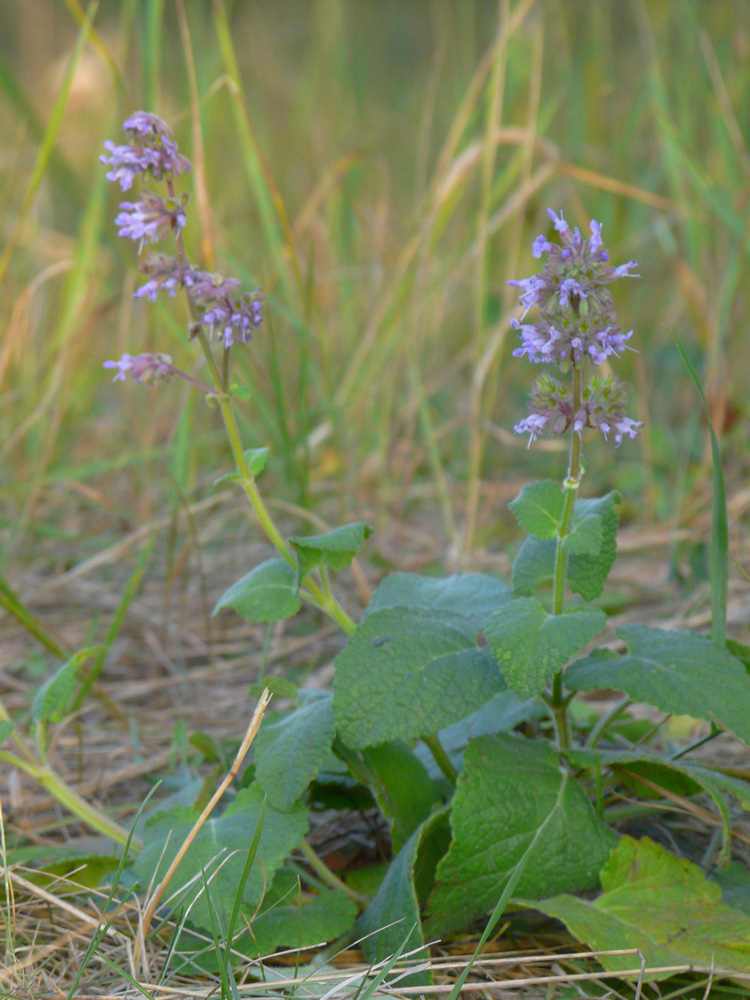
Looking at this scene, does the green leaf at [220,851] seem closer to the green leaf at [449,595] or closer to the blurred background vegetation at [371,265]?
the green leaf at [449,595]

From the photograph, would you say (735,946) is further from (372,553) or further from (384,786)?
(372,553)

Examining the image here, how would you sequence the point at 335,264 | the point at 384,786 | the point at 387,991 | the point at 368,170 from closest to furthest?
the point at 387,991 → the point at 384,786 → the point at 335,264 → the point at 368,170

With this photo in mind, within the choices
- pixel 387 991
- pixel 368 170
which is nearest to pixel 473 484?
pixel 387 991

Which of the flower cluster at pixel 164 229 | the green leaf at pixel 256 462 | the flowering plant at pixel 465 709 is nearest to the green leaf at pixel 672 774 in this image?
the flowering plant at pixel 465 709

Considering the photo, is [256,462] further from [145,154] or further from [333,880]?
[333,880]

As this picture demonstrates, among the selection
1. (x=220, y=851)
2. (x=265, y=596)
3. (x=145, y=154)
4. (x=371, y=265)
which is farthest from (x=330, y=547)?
(x=371, y=265)
